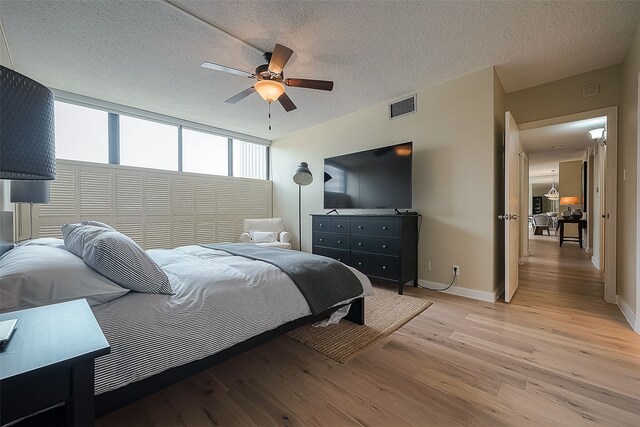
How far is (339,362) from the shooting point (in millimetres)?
1714

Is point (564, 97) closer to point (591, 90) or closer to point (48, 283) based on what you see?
point (591, 90)

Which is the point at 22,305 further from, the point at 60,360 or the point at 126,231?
the point at 126,231

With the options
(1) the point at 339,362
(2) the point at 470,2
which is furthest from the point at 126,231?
(2) the point at 470,2

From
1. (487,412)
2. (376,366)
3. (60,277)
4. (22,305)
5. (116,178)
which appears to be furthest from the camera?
(116,178)

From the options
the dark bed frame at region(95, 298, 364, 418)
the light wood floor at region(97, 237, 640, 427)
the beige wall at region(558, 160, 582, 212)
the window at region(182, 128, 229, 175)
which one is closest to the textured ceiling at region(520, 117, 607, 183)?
the beige wall at region(558, 160, 582, 212)

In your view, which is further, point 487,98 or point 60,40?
point 487,98

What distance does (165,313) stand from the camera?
3.85 feet

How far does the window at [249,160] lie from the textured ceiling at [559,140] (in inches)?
180

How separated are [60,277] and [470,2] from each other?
295cm

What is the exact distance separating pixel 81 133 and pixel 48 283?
352cm

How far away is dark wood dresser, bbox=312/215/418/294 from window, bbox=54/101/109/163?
3.35 meters

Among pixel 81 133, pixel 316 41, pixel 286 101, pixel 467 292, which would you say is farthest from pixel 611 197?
pixel 81 133

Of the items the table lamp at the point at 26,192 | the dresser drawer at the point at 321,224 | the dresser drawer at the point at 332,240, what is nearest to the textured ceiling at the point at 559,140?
the dresser drawer at the point at 332,240

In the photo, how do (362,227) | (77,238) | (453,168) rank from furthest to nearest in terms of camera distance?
1. (362,227)
2. (453,168)
3. (77,238)
